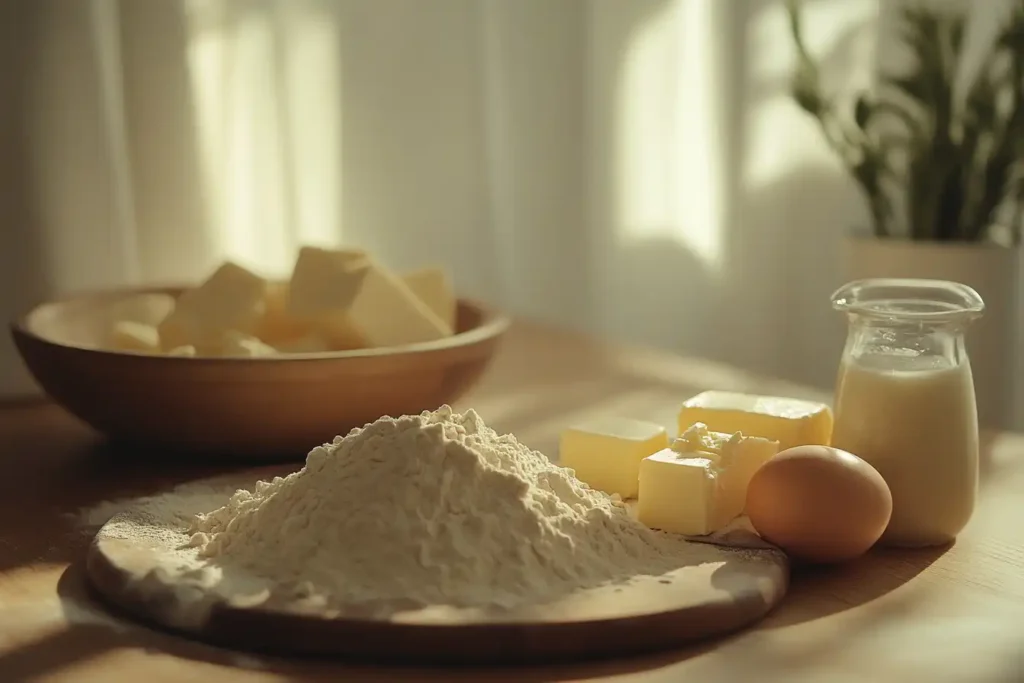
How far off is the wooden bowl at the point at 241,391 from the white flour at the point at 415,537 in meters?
0.22

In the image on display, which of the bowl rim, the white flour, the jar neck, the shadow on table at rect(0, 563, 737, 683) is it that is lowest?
the shadow on table at rect(0, 563, 737, 683)

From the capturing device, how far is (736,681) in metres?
0.73

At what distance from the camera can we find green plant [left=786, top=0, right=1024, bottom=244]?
1733 millimetres

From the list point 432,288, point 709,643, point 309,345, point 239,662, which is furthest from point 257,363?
point 709,643

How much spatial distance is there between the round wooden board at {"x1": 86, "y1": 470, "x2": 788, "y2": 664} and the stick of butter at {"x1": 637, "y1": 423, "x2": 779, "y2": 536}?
0.26ft

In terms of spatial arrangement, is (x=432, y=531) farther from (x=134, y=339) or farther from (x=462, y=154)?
(x=462, y=154)

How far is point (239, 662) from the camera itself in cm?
76

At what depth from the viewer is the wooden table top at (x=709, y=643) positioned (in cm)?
74

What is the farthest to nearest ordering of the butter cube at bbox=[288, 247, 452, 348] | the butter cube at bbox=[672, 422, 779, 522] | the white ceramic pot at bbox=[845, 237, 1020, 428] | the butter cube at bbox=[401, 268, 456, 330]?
the white ceramic pot at bbox=[845, 237, 1020, 428] → the butter cube at bbox=[401, 268, 456, 330] → the butter cube at bbox=[288, 247, 452, 348] → the butter cube at bbox=[672, 422, 779, 522]

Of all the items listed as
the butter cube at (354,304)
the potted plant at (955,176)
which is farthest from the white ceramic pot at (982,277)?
the butter cube at (354,304)

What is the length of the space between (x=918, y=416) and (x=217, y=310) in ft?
2.31

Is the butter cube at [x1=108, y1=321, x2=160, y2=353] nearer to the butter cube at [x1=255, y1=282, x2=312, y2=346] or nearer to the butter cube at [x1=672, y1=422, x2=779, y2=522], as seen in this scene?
the butter cube at [x1=255, y1=282, x2=312, y2=346]

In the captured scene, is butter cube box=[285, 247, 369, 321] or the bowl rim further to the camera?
butter cube box=[285, 247, 369, 321]

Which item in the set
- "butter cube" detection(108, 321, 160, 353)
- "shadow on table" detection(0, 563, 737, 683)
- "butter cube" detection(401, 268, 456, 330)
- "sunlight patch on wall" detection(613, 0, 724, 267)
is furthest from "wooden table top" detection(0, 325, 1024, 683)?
"sunlight patch on wall" detection(613, 0, 724, 267)
